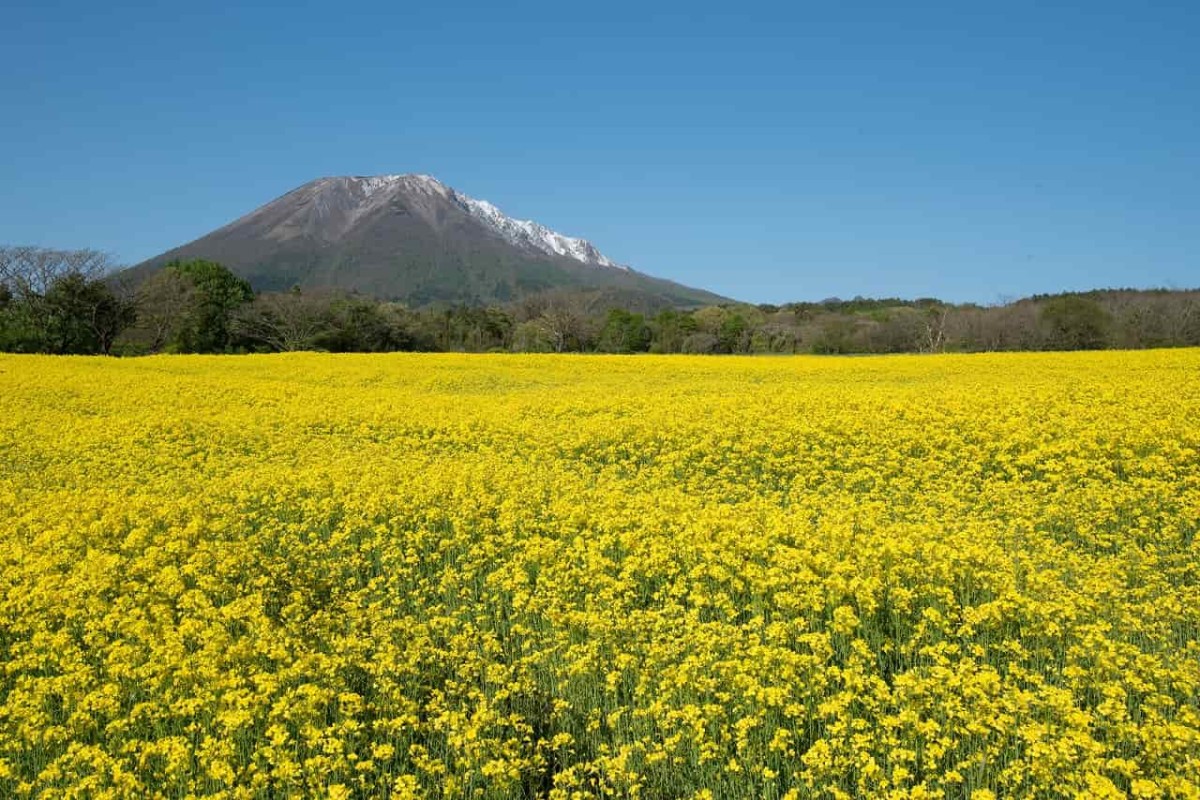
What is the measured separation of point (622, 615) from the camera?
7.09 m

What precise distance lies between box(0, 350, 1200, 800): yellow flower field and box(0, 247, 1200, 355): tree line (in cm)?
5610

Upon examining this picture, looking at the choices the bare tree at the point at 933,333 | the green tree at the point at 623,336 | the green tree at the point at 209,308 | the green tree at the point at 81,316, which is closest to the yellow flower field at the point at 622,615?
the green tree at the point at 81,316

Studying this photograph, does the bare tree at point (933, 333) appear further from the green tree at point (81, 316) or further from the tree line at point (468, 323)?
the green tree at point (81, 316)

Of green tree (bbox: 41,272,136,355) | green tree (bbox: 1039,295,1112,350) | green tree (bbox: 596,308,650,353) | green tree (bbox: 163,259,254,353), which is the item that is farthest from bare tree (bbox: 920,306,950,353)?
green tree (bbox: 41,272,136,355)

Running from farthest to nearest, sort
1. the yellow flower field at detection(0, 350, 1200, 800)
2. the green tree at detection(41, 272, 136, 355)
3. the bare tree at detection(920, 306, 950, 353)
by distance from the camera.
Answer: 1. the bare tree at detection(920, 306, 950, 353)
2. the green tree at detection(41, 272, 136, 355)
3. the yellow flower field at detection(0, 350, 1200, 800)

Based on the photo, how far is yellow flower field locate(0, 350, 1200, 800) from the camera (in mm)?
5020

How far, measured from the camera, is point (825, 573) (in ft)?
26.5

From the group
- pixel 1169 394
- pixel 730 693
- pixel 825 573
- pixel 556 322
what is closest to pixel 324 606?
pixel 730 693

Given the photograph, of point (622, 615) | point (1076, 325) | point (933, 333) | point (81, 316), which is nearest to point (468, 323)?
point (81, 316)

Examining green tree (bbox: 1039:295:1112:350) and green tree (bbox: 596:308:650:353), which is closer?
green tree (bbox: 1039:295:1112:350)

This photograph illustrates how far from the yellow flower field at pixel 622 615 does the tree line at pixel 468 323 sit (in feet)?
184

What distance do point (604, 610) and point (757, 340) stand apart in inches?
3709

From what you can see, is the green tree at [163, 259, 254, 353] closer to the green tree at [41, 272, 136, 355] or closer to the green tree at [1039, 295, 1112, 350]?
the green tree at [41, 272, 136, 355]

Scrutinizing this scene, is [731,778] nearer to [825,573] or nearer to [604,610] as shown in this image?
[604,610]
